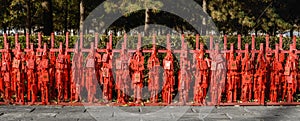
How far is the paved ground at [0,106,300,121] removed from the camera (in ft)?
23.8

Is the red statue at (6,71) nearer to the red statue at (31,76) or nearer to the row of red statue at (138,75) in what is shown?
the row of red statue at (138,75)

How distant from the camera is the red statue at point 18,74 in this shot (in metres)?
8.39

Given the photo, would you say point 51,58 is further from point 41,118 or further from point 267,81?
point 267,81

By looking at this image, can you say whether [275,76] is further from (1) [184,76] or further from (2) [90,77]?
(2) [90,77]

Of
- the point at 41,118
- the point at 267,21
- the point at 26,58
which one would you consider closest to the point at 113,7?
the point at 267,21

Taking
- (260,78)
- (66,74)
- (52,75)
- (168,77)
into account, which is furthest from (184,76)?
(52,75)

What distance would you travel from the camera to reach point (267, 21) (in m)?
31.2

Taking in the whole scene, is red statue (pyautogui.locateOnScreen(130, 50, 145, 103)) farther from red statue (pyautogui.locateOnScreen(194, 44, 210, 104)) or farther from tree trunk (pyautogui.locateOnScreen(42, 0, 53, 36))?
tree trunk (pyautogui.locateOnScreen(42, 0, 53, 36))

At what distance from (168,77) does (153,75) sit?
0.96 ft

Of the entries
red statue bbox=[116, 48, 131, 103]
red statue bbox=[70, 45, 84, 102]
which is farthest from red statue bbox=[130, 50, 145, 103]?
red statue bbox=[70, 45, 84, 102]

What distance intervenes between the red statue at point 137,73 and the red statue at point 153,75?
174 millimetres

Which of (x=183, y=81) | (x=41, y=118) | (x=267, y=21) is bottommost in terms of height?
(x=41, y=118)

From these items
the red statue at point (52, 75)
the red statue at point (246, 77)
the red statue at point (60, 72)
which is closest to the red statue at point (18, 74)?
the red statue at point (52, 75)

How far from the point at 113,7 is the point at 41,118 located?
1746cm
